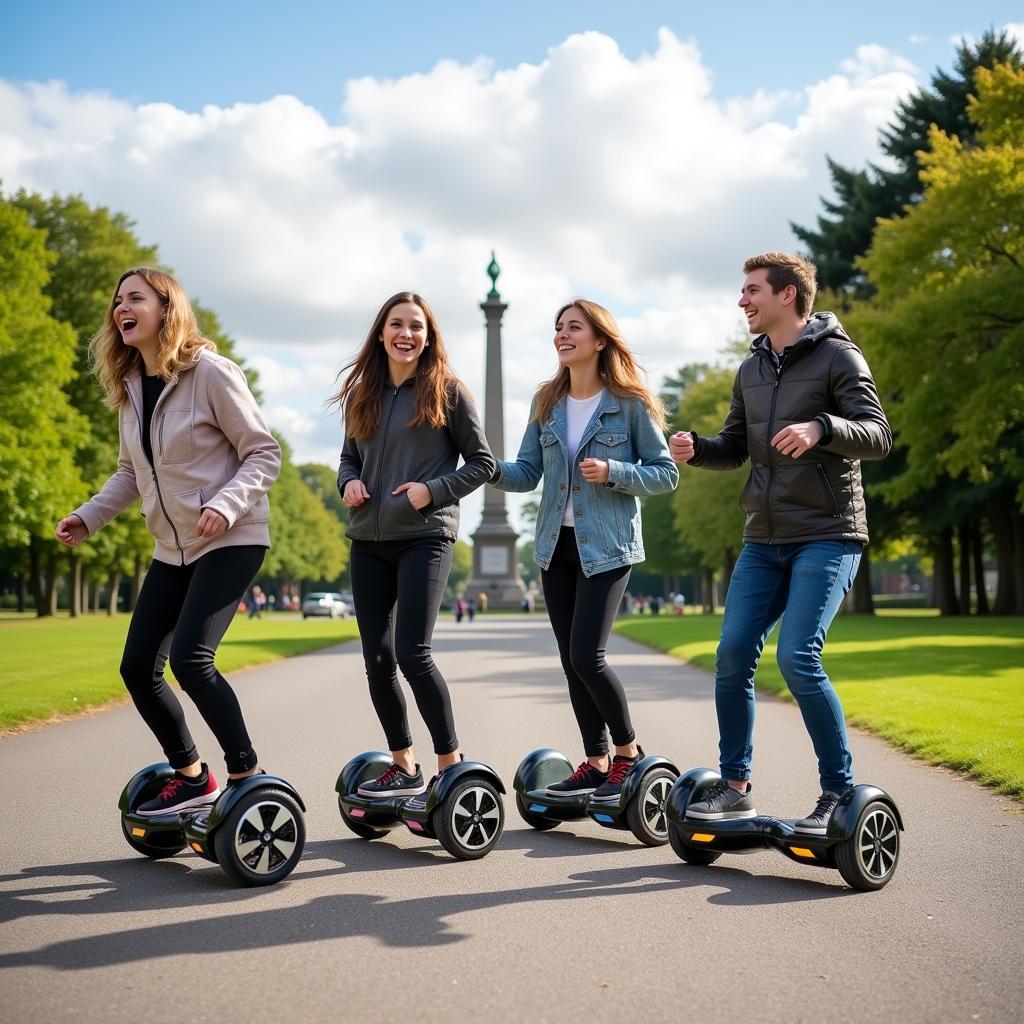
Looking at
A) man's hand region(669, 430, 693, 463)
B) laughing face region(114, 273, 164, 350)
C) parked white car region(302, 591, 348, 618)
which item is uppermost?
laughing face region(114, 273, 164, 350)

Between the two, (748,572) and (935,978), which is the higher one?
(748,572)

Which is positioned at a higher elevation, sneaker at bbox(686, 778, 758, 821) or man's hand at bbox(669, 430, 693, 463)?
man's hand at bbox(669, 430, 693, 463)

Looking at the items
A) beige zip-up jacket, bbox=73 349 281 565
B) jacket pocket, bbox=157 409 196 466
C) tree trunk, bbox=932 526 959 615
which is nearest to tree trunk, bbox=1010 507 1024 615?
tree trunk, bbox=932 526 959 615

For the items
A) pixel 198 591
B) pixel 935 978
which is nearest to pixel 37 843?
pixel 198 591

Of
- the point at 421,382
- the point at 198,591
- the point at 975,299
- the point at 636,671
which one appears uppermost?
the point at 975,299

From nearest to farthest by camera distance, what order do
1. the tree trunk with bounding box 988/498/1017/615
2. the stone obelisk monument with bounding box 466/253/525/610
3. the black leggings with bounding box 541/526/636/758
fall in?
the black leggings with bounding box 541/526/636/758, the tree trunk with bounding box 988/498/1017/615, the stone obelisk monument with bounding box 466/253/525/610

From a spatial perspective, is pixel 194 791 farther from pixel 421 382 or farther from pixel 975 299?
pixel 975 299

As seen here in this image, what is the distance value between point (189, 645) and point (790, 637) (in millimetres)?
2319

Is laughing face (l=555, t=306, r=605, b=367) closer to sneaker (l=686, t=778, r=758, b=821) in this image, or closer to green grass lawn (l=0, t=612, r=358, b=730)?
sneaker (l=686, t=778, r=758, b=821)

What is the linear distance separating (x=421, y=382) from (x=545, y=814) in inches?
82.1

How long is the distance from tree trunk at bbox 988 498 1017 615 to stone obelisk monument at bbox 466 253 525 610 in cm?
2210

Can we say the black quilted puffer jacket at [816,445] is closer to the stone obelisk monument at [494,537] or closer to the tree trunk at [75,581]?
the tree trunk at [75,581]

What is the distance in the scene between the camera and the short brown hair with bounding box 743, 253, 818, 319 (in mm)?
5039

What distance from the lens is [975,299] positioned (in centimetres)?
2631
